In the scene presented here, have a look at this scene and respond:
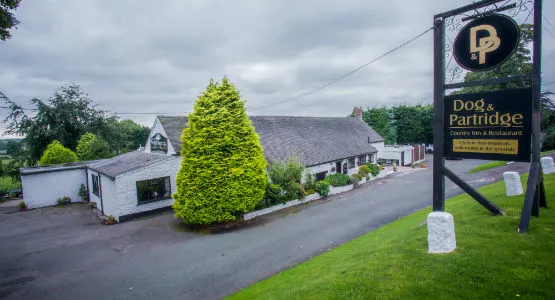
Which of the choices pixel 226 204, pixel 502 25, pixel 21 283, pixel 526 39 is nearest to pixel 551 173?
pixel 502 25

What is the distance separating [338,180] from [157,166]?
13785 mm

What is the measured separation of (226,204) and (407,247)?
9.75m

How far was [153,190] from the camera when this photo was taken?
60.2 ft

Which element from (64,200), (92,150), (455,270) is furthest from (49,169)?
(455,270)

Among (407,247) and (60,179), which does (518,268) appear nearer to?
(407,247)

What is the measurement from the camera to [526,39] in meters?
23.4

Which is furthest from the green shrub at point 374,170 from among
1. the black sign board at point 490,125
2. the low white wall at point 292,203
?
the black sign board at point 490,125

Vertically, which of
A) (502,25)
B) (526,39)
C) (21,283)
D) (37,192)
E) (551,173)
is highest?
(526,39)

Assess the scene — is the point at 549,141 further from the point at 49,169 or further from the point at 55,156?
the point at 55,156

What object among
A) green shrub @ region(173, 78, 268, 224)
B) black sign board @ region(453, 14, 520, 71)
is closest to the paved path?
green shrub @ region(173, 78, 268, 224)

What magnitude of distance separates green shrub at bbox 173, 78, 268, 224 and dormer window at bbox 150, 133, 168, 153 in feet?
21.8

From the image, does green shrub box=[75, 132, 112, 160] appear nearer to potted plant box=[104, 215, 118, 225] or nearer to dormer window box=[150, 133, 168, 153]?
dormer window box=[150, 133, 168, 153]

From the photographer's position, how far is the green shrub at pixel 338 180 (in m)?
22.8

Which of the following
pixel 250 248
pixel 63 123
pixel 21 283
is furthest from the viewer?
pixel 63 123
